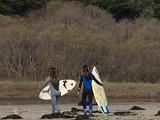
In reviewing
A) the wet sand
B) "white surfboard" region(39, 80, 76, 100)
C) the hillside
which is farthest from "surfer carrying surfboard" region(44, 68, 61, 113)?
the hillside

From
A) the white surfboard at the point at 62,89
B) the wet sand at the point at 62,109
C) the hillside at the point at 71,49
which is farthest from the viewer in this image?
the hillside at the point at 71,49

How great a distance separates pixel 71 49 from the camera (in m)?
64.7

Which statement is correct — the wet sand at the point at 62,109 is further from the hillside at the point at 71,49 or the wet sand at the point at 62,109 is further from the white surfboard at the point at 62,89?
the hillside at the point at 71,49

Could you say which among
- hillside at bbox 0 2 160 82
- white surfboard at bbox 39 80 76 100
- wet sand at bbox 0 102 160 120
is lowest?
wet sand at bbox 0 102 160 120

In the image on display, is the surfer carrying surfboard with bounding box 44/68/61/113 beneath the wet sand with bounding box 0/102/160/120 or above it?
above

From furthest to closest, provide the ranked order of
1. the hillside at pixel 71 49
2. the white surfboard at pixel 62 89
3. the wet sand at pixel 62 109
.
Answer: the hillside at pixel 71 49, the white surfboard at pixel 62 89, the wet sand at pixel 62 109

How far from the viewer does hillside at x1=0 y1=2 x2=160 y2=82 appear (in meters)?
62.6

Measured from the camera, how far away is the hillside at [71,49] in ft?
205

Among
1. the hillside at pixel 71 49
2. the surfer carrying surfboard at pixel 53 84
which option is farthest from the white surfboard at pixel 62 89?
the hillside at pixel 71 49

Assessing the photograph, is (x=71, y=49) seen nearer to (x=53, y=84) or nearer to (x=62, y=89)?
(x=62, y=89)

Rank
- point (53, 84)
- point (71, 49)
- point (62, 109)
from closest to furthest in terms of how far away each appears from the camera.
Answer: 1. point (53, 84)
2. point (62, 109)
3. point (71, 49)

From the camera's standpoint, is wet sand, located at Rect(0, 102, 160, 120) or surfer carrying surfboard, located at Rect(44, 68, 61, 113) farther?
wet sand, located at Rect(0, 102, 160, 120)

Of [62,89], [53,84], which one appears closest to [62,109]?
[62,89]

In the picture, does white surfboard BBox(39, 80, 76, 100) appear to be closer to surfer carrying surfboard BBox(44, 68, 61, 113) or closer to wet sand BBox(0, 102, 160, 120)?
wet sand BBox(0, 102, 160, 120)
